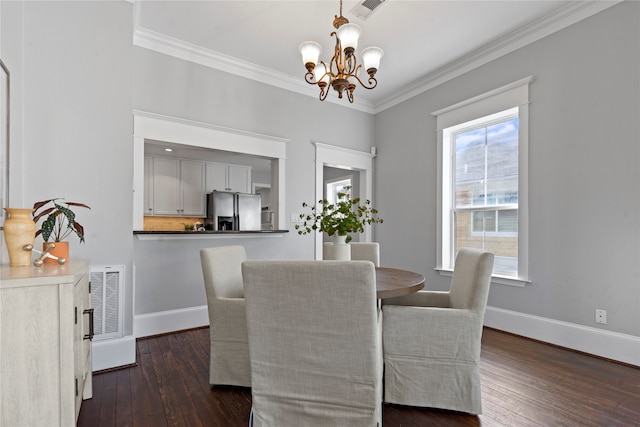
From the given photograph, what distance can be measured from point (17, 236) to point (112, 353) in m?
1.19


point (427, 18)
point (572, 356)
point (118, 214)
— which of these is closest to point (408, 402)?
point (572, 356)

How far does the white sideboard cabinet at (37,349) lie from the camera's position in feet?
4.18

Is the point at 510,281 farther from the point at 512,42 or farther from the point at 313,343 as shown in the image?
the point at 313,343

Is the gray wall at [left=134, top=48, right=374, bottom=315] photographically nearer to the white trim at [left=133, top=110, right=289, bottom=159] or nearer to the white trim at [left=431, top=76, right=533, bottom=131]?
the white trim at [left=133, top=110, right=289, bottom=159]

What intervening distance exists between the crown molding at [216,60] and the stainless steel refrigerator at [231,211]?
282 centimetres

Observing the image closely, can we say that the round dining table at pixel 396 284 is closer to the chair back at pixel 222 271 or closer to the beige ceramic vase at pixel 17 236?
the chair back at pixel 222 271

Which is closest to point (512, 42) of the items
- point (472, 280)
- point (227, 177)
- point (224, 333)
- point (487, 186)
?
point (487, 186)

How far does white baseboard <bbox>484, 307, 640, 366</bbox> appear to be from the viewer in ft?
8.09

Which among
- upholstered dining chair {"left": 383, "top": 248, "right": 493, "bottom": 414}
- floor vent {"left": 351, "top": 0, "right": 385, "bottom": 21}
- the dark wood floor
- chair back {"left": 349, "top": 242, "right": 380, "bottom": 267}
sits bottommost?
the dark wood floor

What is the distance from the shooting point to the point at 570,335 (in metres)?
2.76

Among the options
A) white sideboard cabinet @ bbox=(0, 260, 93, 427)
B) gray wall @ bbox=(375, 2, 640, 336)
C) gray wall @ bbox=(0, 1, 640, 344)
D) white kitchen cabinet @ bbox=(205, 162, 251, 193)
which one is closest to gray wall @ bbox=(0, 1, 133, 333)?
gray wall @ bbox=(0, 1, 640, 344)

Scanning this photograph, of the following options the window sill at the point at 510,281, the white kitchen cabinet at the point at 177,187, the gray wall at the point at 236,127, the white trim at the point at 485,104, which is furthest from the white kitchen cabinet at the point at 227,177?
the window sill at the point at 510,281

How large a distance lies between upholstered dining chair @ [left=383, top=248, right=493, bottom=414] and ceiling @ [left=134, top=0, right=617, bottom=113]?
89.2 inches

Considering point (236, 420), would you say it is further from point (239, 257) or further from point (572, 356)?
point (572, 356)
